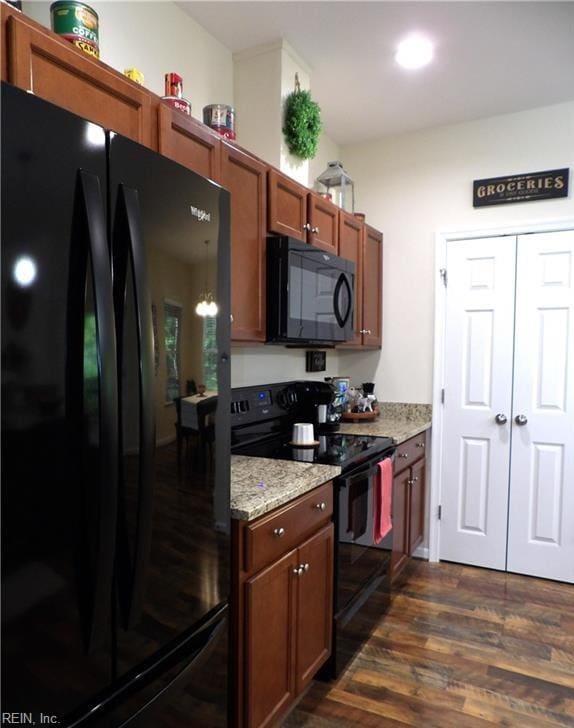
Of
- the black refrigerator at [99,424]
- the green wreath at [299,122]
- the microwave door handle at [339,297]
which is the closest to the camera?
the black refrigerator at [99,424]

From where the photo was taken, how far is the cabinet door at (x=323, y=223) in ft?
7.98

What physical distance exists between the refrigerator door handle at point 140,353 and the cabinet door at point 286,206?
1231 mm

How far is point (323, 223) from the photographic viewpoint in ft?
8.50

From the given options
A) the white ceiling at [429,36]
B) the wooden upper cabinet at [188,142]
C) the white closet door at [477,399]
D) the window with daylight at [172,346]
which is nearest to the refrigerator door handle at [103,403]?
the window with daylight at [172,346]

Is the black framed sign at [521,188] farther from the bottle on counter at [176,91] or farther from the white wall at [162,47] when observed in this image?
the bottle on counter at [176,91]

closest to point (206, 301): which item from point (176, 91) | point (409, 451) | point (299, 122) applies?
point (176, 91)

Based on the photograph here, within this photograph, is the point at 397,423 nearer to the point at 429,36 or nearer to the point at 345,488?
the point at 345,488

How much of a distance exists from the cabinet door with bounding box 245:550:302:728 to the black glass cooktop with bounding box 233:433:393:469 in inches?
18.4

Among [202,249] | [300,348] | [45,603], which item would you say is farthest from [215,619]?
[300,348]

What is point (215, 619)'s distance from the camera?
50.9 inches

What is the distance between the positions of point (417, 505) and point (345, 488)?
1.35 meters

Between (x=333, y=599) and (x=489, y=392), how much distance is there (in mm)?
1805

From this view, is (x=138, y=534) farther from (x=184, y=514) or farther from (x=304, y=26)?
(x=304, y=26)

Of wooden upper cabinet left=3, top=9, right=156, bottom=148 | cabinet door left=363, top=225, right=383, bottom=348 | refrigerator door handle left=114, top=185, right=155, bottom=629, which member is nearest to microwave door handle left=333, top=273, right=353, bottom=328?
cabinet door left=363, top=225, right=383, bottom=348
